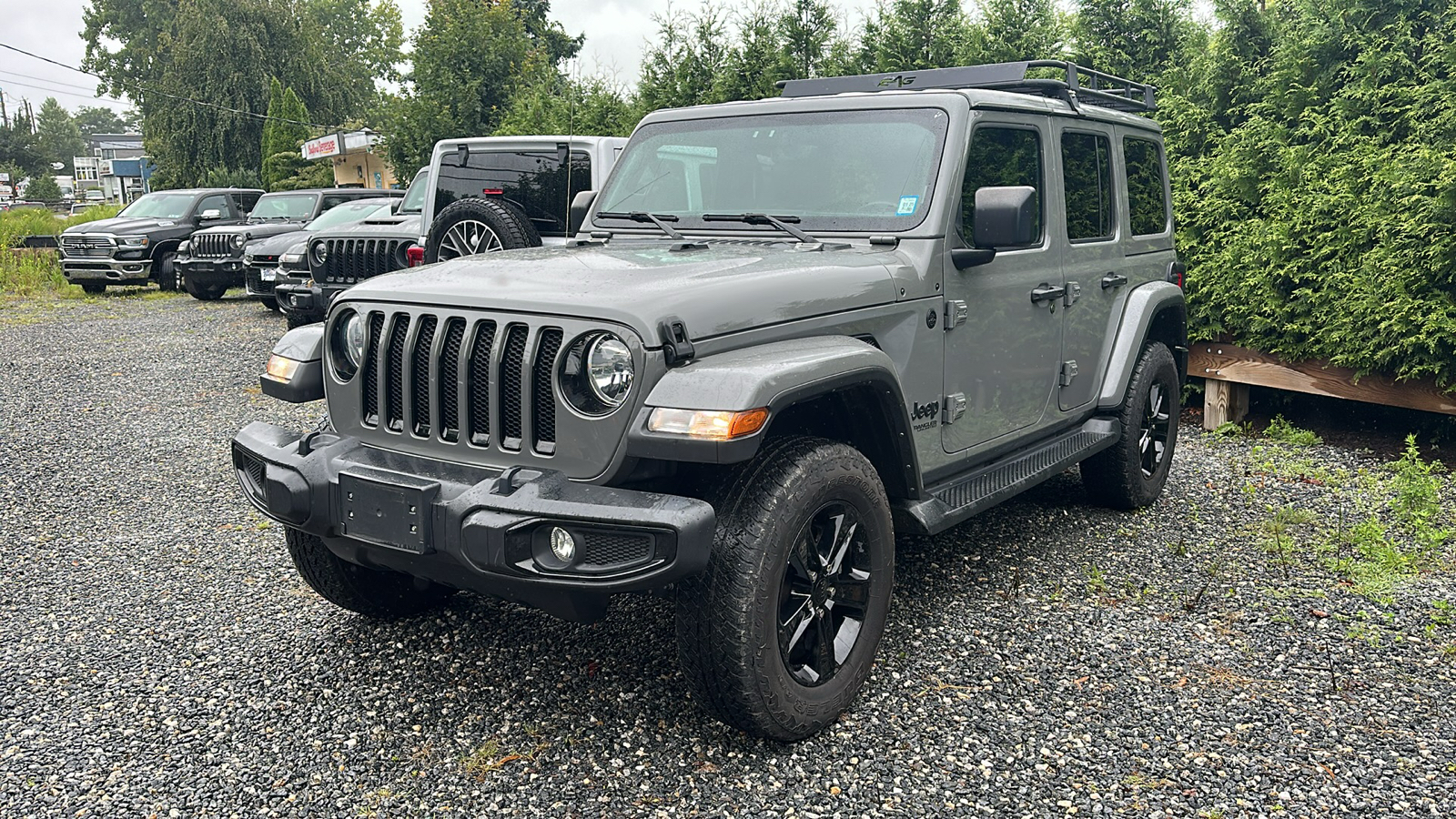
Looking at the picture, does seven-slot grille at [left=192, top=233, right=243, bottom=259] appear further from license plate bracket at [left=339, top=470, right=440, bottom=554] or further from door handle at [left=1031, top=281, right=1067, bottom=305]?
license plate bracket at [left=339, top=470, right=440, bottom=554]

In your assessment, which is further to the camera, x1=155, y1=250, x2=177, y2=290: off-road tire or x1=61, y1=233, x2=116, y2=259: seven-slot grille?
x1=155, y1=250, x2=177, y2=290: off-road tire

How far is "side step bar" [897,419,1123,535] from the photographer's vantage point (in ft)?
12.3

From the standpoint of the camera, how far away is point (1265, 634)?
159 inches

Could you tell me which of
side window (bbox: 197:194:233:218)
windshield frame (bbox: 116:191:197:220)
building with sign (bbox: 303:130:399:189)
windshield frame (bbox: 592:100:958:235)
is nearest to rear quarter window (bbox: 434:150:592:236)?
windshield frame (bbox: 592:100:958:235)

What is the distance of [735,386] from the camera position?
2.79m

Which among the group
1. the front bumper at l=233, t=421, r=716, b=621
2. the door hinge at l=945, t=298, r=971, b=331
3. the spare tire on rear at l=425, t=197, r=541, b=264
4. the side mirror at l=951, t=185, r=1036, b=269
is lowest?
the front bumper at l=233, t=421, r=716, b=621

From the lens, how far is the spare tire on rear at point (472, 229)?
7.87m

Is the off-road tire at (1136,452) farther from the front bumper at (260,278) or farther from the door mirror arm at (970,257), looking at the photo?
the front bumper at (260,278)

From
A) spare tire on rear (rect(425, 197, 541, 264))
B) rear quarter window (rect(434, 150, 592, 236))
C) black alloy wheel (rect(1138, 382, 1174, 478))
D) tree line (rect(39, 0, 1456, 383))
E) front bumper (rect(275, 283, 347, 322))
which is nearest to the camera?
black alloy wheel (rect(1138, 382, 1174, 478))

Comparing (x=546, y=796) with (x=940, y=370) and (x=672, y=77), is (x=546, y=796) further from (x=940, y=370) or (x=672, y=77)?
(x=672, y=77)

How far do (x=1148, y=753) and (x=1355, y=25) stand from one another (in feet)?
19.1

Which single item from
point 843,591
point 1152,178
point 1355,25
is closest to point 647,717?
point 843,591

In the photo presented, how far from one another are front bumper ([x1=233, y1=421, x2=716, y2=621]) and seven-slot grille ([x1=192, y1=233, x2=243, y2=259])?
13577 mm

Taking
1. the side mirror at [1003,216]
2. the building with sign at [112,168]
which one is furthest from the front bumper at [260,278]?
the building with sign at [112,168]
